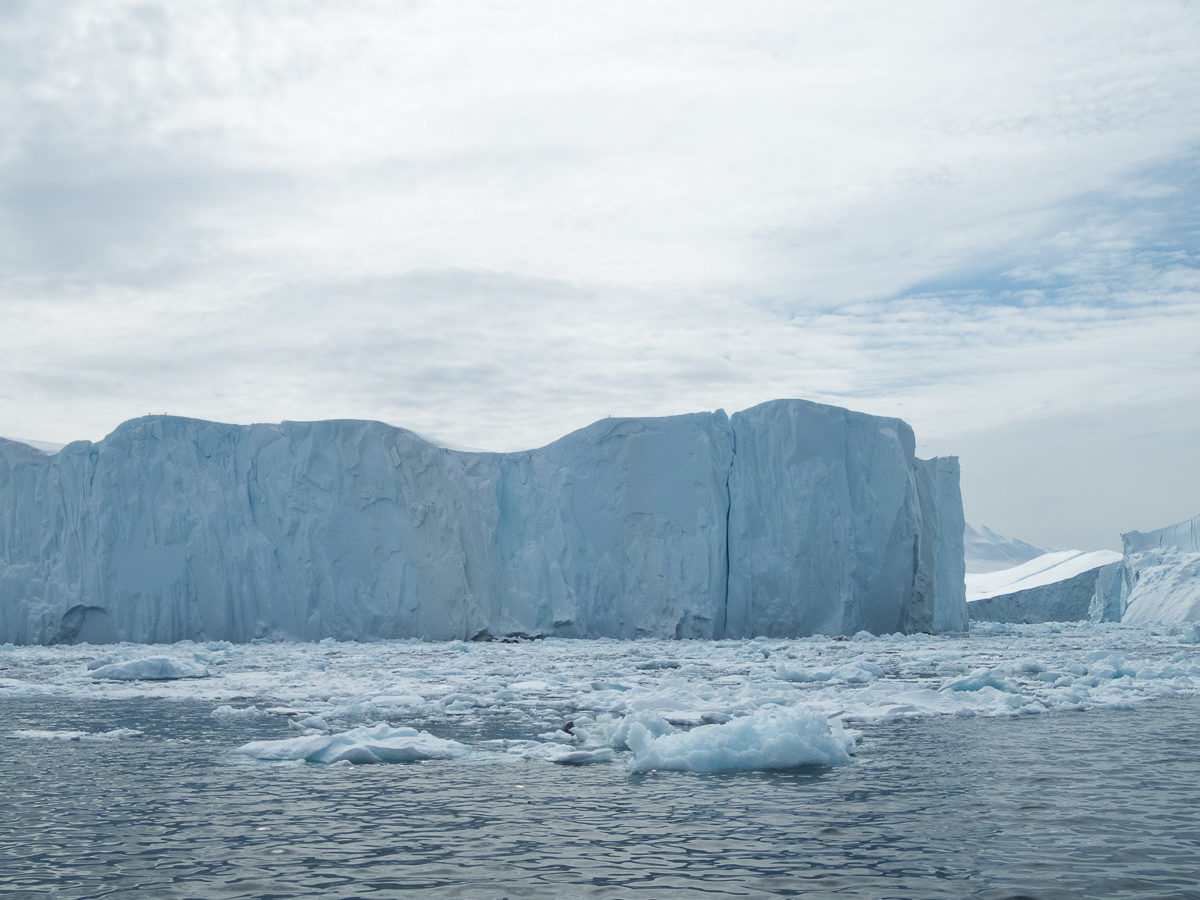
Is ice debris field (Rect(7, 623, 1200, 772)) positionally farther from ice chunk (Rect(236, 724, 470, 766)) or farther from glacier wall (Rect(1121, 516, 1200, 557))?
glacier wall (Rect(1121, 516, 1200, 557))

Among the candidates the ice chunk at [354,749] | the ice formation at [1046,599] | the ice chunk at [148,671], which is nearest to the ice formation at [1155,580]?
the ice formation at [1046,599]

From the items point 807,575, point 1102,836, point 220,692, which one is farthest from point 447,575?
point 1102,836

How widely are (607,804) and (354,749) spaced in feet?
6.26

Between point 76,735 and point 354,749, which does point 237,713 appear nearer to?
point 76,735

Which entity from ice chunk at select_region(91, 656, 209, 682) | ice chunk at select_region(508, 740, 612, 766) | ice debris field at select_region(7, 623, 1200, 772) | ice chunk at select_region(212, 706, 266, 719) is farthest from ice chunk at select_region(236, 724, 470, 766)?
ice chunk at select_region(91, 656, 209, 682)

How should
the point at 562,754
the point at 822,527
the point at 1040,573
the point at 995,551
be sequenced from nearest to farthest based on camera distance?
the point at 562,754
the point at 822,527
the point at 1040,573
the point at 995,551

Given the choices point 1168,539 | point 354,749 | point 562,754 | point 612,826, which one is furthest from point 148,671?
point 1168,539

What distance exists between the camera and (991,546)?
6022cm

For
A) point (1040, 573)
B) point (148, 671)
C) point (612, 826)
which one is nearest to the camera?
point (612, 826)

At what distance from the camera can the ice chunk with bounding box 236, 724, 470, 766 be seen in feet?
19.2

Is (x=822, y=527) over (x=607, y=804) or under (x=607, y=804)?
over

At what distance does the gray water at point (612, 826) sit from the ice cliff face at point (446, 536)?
13439 millimetres

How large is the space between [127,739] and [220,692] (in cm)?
320

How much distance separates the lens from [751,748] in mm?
5656
